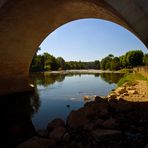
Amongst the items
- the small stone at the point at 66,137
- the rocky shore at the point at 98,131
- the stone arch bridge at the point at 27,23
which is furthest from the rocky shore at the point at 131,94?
the small stone at the point at 66,137

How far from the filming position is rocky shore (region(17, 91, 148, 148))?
705 centimetres

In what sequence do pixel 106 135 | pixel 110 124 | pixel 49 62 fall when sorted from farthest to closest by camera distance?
pixel 49 62 → pixel 110 124 → pixel 106 135

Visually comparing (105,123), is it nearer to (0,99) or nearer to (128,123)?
(128,123)

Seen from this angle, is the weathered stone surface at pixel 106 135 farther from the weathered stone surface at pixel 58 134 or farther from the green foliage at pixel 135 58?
the green foliage at pixel 135 58

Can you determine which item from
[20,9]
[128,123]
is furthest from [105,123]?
[20,9]

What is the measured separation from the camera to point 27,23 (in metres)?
15.6

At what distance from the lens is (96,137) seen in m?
7.35

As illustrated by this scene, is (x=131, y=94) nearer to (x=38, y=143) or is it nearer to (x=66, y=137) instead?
(x=66, y=137)

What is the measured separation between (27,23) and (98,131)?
9864 mm

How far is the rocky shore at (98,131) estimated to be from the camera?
277 inches

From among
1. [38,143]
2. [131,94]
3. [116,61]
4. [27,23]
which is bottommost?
[38,143]

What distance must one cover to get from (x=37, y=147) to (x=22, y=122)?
417 centimetres

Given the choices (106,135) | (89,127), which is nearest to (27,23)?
(89,127)

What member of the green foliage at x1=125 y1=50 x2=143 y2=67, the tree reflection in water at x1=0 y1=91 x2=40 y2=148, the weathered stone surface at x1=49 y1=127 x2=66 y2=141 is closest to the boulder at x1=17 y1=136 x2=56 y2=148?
the weathered stone surface at x1=49 y1=127 x2=66 y2=141
